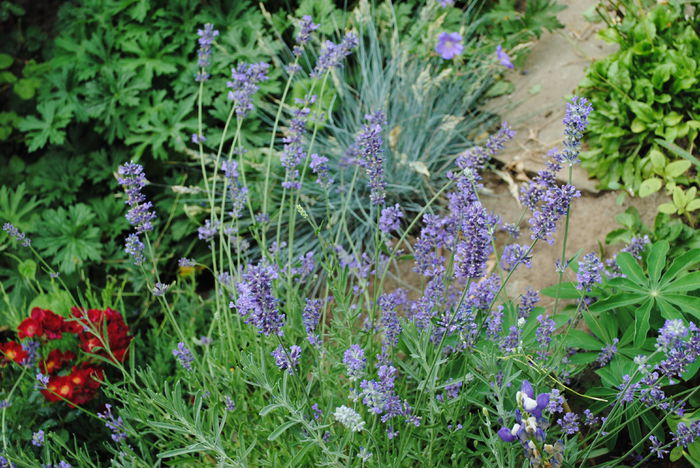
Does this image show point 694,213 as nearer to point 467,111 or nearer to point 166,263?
point 467,111

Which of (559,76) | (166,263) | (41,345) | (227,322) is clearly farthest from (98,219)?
(559,76)

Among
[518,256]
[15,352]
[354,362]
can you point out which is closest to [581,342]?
[518,256]

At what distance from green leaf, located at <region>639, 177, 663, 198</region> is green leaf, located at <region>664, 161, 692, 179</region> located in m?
0.05

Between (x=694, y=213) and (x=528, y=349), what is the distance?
51.8 inches

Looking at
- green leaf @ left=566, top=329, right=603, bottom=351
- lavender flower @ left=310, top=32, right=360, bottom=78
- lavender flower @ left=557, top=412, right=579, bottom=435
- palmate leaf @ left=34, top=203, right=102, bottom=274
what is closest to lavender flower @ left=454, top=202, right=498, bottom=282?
lavender flower @ left=557, top=412, right=579, bottom=435

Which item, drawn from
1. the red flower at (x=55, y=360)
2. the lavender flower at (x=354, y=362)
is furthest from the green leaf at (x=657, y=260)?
the red flower at (x=55, y=360)

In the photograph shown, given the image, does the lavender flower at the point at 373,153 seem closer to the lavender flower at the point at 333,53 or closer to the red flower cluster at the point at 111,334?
the lavender flower at the point at 333,53

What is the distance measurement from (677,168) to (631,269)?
0.90 metres

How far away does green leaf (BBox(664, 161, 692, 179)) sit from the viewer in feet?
8.87

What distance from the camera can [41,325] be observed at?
2.46 metres

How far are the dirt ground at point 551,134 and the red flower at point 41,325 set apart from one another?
1910 mm

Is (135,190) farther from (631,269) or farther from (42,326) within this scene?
(631,269)

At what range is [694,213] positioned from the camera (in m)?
2.72

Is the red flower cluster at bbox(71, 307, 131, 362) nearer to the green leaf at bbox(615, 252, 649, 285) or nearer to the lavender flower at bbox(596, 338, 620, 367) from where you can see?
the lavender flower at bbox(596, 338, 620, 367)
